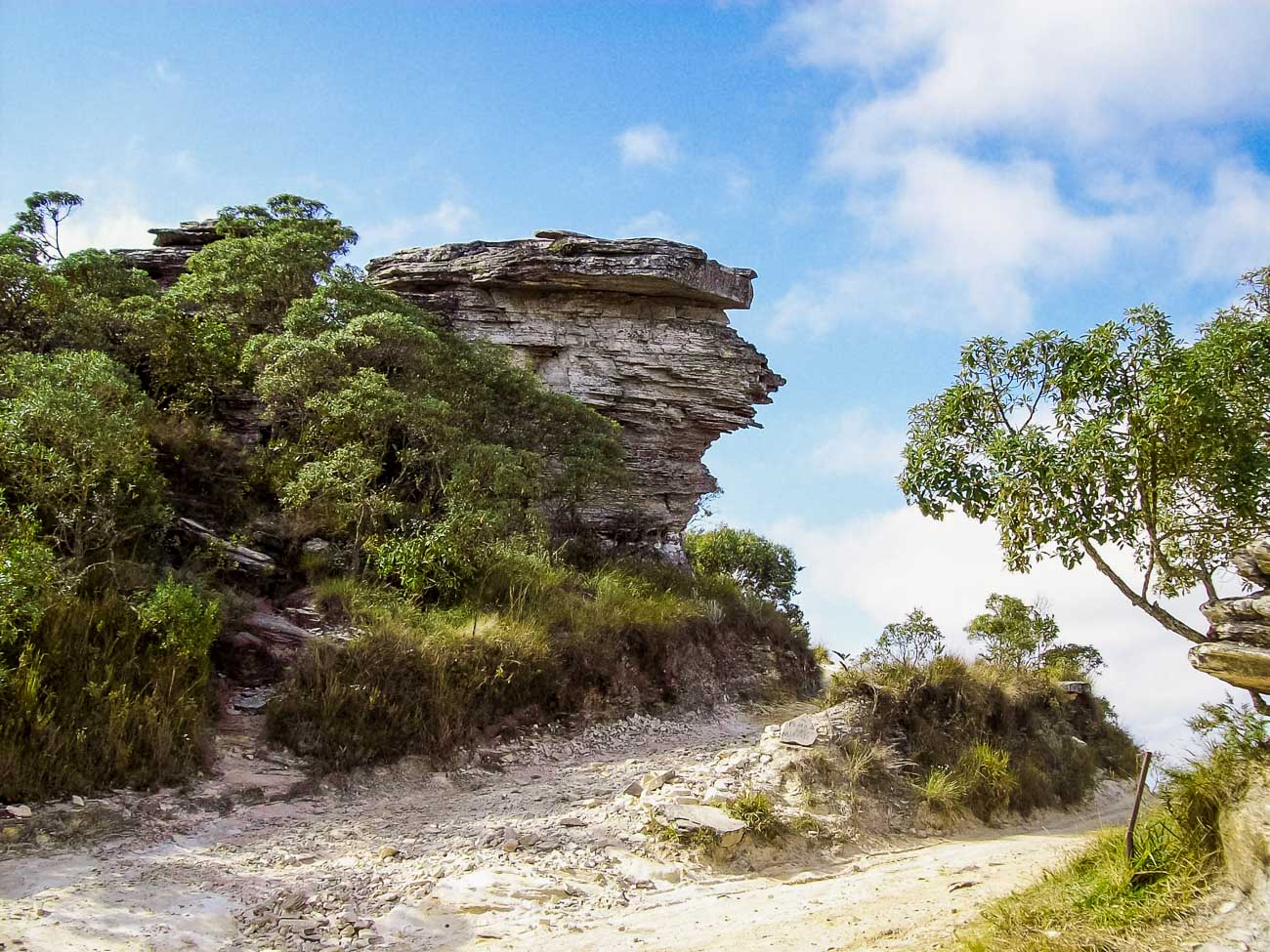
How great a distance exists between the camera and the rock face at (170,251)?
2400cm

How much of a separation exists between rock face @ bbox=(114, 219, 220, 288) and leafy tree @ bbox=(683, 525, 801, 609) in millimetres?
17334

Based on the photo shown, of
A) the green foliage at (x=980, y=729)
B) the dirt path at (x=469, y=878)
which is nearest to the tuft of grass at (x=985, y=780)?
the green foliage at (x=980, y=729)

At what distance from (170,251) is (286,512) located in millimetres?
13825

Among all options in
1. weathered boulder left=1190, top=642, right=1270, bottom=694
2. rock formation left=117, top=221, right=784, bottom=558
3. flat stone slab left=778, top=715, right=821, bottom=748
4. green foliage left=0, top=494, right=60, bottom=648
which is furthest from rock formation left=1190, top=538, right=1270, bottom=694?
rock formation left=117, top=221, right=784, bottom=558

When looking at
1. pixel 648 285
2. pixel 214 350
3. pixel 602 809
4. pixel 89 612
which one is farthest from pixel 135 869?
pixel 648 285

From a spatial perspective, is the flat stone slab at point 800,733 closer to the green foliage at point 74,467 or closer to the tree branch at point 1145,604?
the tree branch at point 1145,604

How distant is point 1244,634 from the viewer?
279 inches

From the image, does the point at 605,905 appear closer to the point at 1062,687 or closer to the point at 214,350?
the point at 1062,687

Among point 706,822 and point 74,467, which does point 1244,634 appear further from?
point 74,467

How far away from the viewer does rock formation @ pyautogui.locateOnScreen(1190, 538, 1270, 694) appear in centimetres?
693

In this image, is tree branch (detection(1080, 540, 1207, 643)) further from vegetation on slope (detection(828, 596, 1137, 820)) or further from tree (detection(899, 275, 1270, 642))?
vegetation on slope (detection(828, 596, 1137, 820))

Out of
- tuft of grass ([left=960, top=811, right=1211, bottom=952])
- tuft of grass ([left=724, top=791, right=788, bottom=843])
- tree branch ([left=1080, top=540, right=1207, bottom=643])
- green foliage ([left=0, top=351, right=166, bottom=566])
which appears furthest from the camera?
green foliage ([left=0, top=351, right=166, bottom=566])

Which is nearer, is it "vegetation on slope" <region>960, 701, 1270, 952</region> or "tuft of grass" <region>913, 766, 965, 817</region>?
"vegetation on slope" <region>960, 701, 1270, 952</region>

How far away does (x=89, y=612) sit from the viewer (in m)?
10.1
